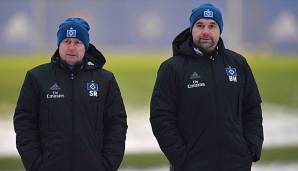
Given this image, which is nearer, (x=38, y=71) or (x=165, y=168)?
(x=38, y=71)

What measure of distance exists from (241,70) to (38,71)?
1.13 meters

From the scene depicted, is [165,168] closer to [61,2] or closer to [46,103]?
[46,103]

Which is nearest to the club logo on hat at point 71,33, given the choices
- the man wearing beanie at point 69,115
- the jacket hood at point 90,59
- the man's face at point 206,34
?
the man wearing beanie at point 69,115

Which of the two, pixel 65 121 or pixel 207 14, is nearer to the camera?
pixel 65 121

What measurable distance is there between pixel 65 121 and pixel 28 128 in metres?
0.20

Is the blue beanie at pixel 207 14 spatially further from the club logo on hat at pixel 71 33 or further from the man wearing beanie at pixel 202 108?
the club logo on hat at pixel 71 33

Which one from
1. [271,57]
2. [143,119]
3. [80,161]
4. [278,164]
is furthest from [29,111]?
[271,57]

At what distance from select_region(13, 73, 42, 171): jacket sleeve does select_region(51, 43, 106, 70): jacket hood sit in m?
0.23

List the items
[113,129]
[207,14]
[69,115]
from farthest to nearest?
[207,14] → [113,129] → [69,115]

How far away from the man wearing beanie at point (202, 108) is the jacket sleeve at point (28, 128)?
2.13 ft

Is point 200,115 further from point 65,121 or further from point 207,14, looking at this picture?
point 65,121

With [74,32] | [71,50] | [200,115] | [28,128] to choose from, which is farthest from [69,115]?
[200,115]

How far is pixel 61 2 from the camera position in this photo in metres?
16.3

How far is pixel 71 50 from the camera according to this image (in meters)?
4.09
